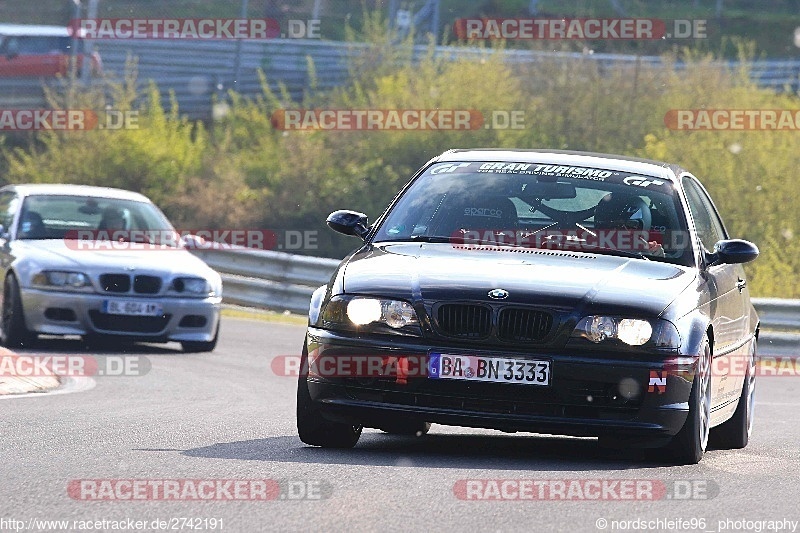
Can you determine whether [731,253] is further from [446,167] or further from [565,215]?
[446,167]

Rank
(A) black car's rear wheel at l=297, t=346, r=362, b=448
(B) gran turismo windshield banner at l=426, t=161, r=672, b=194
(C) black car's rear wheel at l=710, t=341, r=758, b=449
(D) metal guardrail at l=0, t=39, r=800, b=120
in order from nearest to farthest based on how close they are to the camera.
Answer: (A) black car's rear wheel at l=297, t=346, r=362, b=448, (B) gran turismo windshield banner at l=426, t=161, r=672, b=194, (C) black car's rear wheel at l=710, t=341, r=758, b=449, (D) metal guardrail at l=0, t=39, r=800, b=120

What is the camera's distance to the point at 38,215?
16.6m

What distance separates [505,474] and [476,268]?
1194mm

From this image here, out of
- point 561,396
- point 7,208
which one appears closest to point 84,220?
point 7,208

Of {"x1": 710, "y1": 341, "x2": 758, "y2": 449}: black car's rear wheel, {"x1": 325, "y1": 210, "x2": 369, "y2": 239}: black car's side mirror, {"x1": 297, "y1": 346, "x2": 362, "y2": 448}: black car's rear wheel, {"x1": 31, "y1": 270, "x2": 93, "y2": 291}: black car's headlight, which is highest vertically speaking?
{"x1": 325, "y1": 210, "x2": 369, "y2": 239}: black car's side mirror

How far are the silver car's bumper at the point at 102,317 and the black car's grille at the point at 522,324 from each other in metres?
8.03

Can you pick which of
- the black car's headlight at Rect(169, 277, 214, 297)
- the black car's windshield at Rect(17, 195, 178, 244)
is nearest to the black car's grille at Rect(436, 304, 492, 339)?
the black car's headlight at Rect(169, 277, 214, 297)

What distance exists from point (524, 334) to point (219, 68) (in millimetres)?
31001

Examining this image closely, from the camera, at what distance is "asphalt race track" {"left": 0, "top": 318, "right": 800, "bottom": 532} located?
→ 20.8 feet

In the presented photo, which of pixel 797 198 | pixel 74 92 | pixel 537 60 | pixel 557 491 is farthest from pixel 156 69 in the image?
pixel 557 491

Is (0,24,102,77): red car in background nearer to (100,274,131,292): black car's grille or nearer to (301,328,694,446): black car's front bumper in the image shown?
(100,274,131,292): black car's grille

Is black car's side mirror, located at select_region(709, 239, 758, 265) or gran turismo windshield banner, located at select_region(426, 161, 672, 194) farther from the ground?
gran turismo windshield banner, located at select_region(426, 161, 672, 194)

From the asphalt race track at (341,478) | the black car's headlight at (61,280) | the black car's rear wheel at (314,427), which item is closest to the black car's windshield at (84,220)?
the black car's headlight at (61,280)

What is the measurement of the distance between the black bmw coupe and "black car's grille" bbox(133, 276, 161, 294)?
676 centimetres
